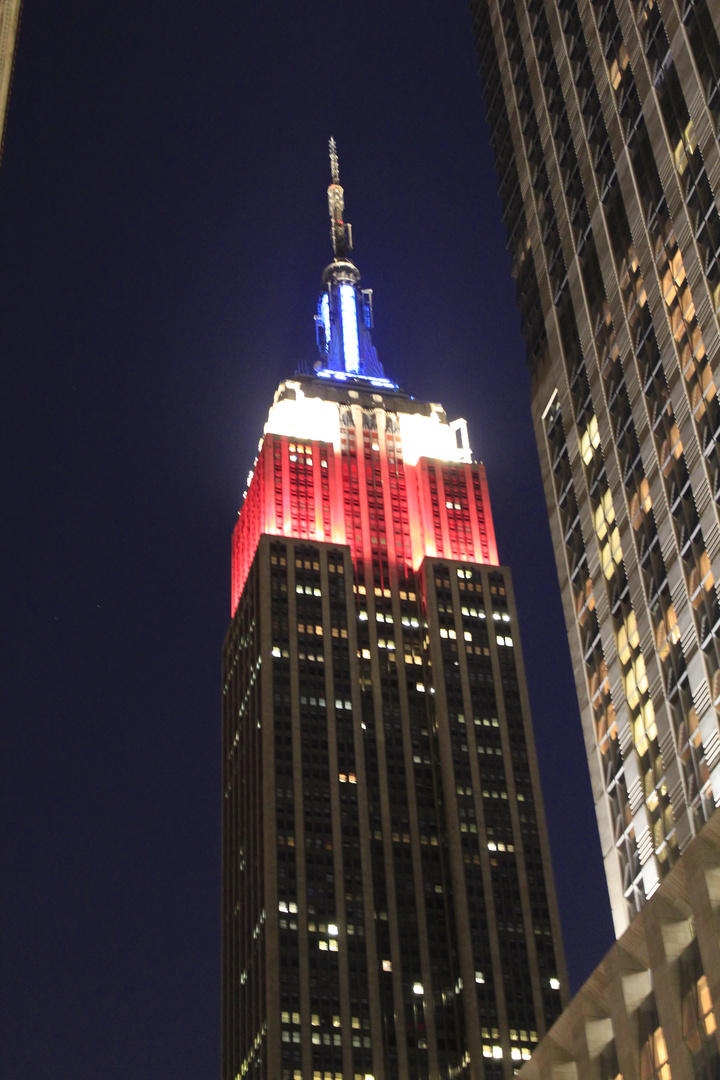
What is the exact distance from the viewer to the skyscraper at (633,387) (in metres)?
80.1

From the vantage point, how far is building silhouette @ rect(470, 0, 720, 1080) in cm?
6744

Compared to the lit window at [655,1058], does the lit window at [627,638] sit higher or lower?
higher

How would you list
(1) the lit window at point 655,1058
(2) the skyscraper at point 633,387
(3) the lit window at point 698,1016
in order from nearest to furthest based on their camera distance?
(3) the lit window at point 698,1016 → (1) the lit window at point 655,1058 → (2) the skyscraper at point 633,387

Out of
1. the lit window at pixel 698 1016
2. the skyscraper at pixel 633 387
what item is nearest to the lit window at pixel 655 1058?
the lit window at pixel 698 1016

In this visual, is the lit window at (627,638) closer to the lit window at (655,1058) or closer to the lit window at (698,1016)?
the lit window at (655,1058)

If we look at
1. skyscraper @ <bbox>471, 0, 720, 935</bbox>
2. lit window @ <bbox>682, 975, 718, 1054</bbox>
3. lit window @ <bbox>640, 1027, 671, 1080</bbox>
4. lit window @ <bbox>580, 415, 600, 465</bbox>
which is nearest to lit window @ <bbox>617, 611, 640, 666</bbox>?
skyscraper @ <bbox>471, 0, 720, 935</bbox>

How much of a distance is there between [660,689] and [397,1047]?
107840 mm

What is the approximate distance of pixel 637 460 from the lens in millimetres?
89188

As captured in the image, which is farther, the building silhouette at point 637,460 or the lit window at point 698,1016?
the building silhouette at point 637,460

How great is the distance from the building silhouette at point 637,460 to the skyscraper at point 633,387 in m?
0.15

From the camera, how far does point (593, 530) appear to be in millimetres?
94500

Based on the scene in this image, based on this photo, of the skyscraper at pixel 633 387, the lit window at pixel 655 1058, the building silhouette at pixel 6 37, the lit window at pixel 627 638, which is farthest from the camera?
the lit window at pixel 627 638

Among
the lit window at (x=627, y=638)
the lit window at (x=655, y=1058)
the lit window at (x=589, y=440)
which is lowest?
the lit window at (x=655, y=1058)

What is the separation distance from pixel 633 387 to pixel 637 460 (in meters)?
4.44
